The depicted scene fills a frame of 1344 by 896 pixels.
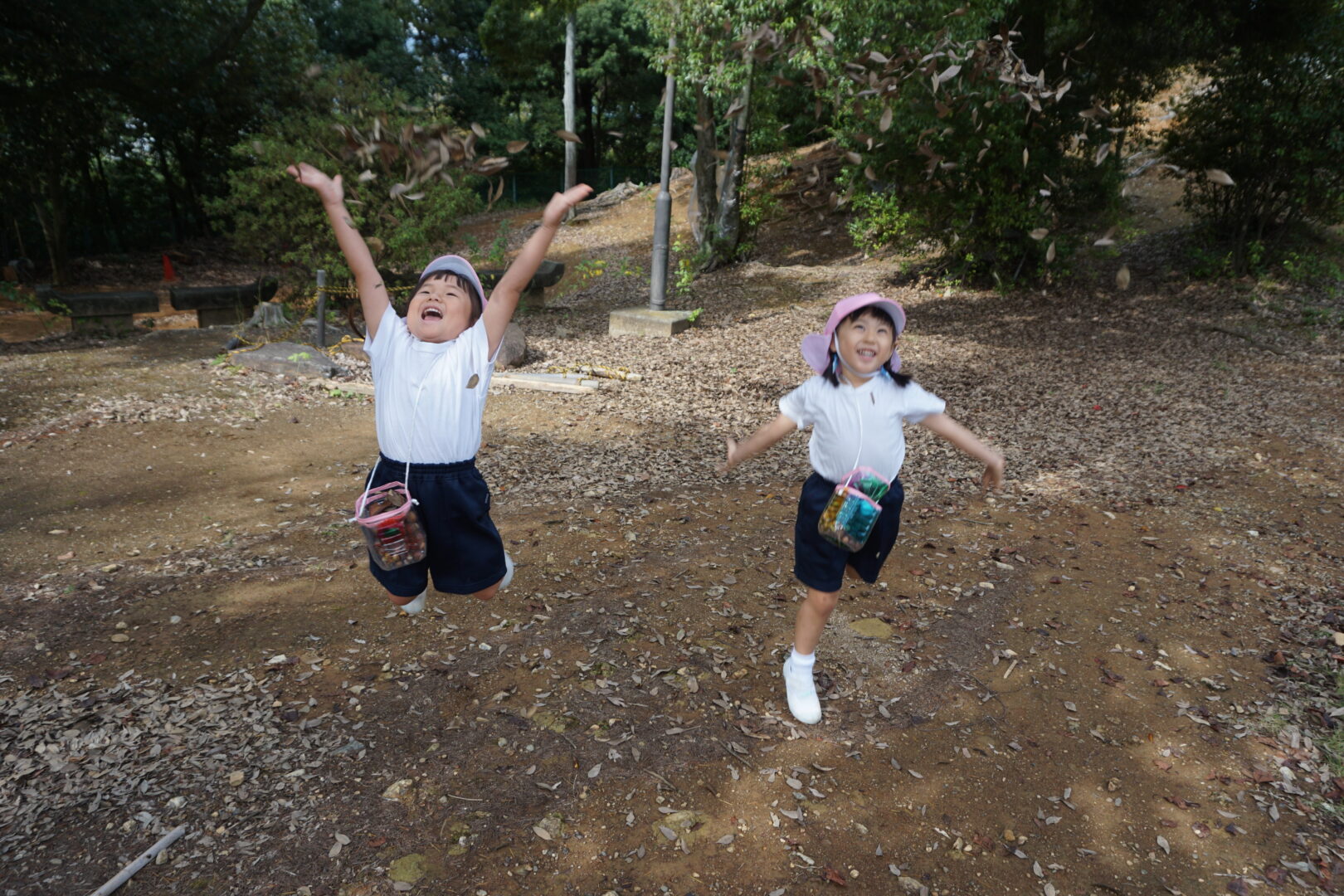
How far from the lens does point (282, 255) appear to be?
1268 cm

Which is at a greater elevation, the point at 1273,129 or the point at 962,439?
the point at 1273,129

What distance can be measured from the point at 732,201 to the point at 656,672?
1401 cm

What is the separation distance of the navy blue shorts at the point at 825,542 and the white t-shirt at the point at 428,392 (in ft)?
4.52

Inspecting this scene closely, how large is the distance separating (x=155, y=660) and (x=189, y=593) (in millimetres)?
747

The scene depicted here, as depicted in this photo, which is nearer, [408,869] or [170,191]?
[408,869]

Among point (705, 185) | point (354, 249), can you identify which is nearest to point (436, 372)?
point (354, 249)

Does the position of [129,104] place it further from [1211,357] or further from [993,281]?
[1211,357]

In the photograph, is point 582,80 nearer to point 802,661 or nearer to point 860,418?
point 860,418

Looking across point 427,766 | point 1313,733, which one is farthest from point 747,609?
point 1313,733

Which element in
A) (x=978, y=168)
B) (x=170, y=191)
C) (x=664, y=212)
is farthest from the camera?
(x=170, y=191)

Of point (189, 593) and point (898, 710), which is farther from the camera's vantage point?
point (189, 593)

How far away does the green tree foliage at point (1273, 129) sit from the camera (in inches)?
406

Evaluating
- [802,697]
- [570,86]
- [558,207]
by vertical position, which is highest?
[570,86]

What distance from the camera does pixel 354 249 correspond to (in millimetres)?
3133
